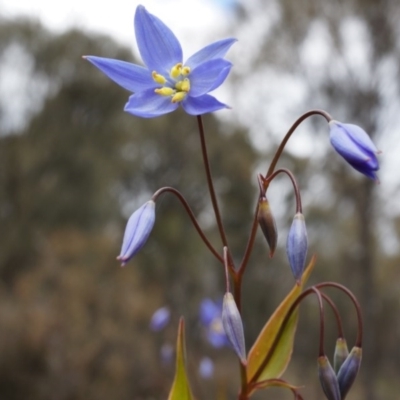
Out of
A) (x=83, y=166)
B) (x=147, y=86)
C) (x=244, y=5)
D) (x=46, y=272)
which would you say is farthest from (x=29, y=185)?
(x=147, y=86)

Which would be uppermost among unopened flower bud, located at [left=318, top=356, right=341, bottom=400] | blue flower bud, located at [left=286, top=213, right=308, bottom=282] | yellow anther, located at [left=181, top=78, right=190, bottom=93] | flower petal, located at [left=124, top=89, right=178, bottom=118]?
yellow anther, located at [left=181, top=78, right=190, bottom=93]

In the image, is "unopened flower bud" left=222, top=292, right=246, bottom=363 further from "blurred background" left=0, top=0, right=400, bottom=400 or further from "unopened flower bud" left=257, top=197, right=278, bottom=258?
"blurred background" left=0, top=0, right=400, bottom=400

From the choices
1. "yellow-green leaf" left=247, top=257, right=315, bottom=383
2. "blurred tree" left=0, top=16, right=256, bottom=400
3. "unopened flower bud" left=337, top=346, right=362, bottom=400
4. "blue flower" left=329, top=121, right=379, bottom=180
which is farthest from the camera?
"blurred tree" left=0, top=16, right=256, bottom=400

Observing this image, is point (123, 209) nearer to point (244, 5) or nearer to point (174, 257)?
point (174, 257)

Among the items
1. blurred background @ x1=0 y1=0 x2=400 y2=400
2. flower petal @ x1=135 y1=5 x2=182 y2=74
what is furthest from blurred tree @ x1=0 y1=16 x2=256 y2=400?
Result: flower petal @ x1=135 y1=5 x2=182 y2=74

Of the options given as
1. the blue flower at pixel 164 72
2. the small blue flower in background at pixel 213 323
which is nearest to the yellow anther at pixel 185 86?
the blue flower at pixel 164 72

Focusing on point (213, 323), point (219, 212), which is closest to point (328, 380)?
point (219, 212)

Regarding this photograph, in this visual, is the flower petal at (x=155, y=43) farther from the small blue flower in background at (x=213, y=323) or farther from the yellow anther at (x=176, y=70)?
the small blue flower in background at (x=213, y=323)
